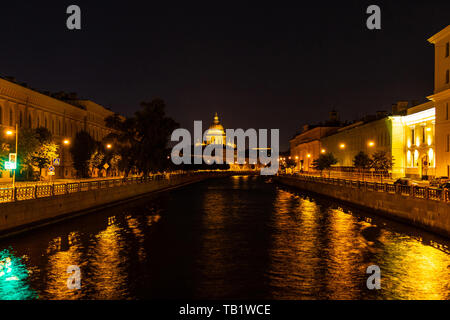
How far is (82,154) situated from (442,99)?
49.5m

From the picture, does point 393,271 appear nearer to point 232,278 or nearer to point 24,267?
point 232,278

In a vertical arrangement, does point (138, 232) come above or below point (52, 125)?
below

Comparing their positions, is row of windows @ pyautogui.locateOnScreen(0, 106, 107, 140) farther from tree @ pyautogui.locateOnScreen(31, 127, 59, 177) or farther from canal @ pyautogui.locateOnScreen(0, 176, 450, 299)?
canal @ pyautogui.locateOnScreen(0, 176, 450, 299)

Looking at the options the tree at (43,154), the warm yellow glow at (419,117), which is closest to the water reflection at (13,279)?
the tree at (43,154)

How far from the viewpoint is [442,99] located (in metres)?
47.0

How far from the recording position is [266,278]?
13.4m

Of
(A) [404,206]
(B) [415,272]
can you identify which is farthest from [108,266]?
(A) [404,206]

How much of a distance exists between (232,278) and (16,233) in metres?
11.7

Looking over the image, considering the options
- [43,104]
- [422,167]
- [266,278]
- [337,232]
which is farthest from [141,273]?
[43,104]

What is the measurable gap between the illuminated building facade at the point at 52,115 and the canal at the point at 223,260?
34622 millimetres

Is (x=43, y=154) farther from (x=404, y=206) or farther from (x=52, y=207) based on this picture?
(x=404, y=206)

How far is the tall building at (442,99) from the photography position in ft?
151

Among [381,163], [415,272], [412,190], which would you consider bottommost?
[415,272]

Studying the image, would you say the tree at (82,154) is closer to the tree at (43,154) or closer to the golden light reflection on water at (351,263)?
the tree at (43,154)
